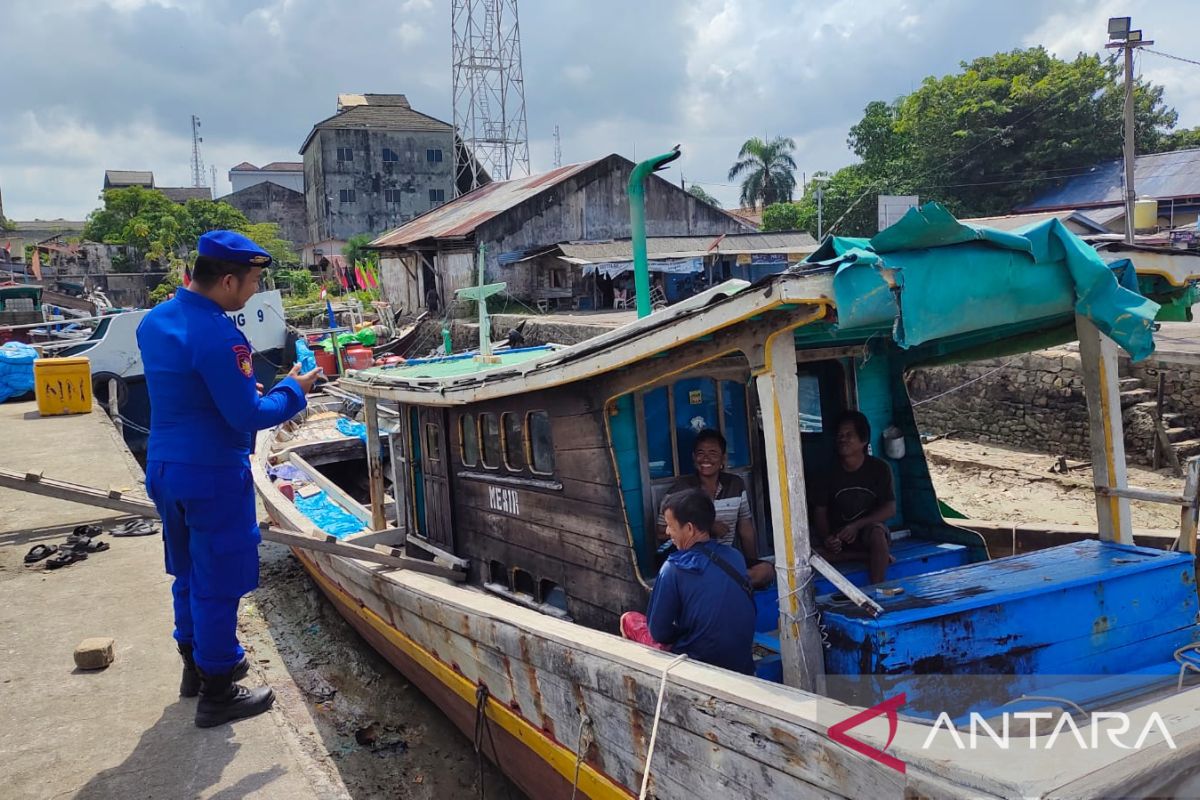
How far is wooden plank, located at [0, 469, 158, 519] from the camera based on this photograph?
5234 mm

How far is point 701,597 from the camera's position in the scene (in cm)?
338

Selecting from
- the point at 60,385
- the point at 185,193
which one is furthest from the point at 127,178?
the point at 60,385

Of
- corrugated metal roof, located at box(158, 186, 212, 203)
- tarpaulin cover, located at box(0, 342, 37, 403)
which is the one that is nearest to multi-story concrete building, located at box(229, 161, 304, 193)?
corrugated metal roof, located at box(158, 186, 212, 203)

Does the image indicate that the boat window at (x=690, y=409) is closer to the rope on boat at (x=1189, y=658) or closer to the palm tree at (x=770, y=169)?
the rope on boat at (x=1189, y=658)

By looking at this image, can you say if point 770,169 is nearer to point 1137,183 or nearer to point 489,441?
point 1137,183

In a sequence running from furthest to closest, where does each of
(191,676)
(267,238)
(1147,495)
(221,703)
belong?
(267,238) → (191,676) → (221,703) → (1147,495)

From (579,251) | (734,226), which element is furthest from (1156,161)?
(579,251)

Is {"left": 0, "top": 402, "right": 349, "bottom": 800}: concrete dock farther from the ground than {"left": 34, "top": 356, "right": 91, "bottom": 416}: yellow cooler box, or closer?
closer

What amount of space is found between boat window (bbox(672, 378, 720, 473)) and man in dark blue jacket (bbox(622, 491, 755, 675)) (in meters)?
1.00

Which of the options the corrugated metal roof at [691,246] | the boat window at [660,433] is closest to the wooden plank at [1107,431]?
the boat window at [660,433]

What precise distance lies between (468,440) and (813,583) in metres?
2.84

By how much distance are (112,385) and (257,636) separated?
1075 cm

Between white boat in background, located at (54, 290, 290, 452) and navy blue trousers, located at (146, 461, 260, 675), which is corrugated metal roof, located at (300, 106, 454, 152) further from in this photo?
navy blue trousers, located at (146, 461, 260, 675)

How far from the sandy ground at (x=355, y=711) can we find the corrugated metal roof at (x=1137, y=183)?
30.6 m
